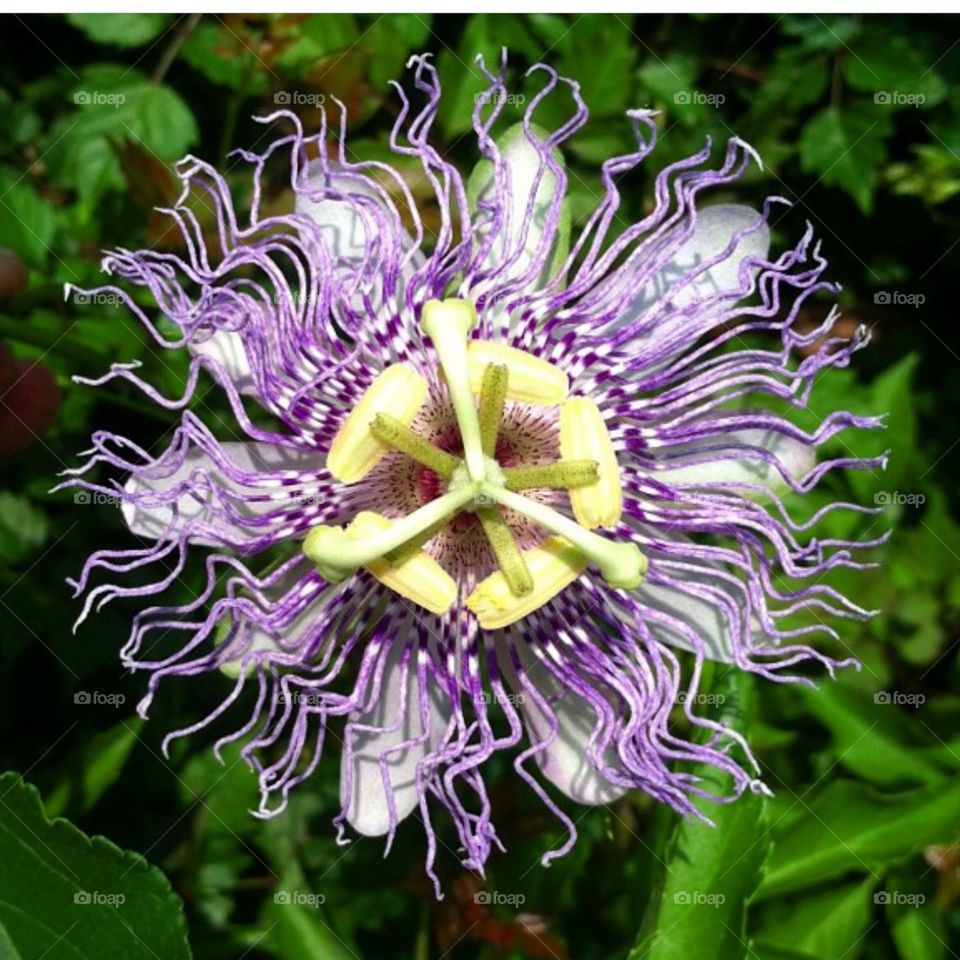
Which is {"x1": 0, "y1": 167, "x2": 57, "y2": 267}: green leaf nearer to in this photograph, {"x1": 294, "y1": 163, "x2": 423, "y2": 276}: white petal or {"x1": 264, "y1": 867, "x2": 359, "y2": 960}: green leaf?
{"x1": 294, "y1": 163, "x2": 423, "y2": 276}: white petal

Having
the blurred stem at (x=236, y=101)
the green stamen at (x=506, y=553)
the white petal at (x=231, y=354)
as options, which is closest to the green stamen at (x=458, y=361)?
the green stamen at (x=506, y=553)

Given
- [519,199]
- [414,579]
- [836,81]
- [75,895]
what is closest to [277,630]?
[414,579]

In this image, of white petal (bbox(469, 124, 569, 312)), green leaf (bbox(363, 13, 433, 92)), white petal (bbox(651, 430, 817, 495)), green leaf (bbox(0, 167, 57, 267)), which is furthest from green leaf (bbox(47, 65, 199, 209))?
white petal (bbox(651, 430, 817, 495))

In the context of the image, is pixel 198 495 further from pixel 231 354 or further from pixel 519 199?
pixel 519 199
